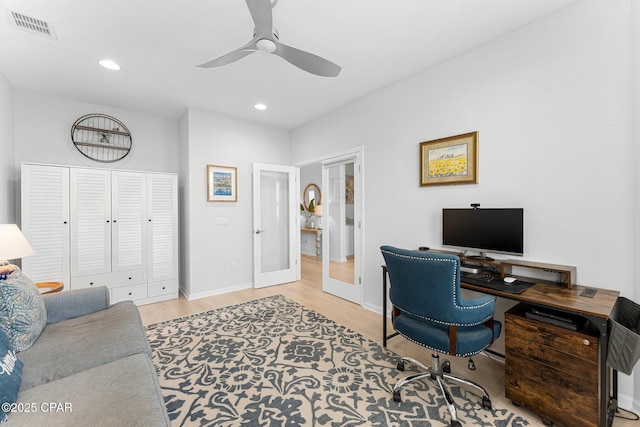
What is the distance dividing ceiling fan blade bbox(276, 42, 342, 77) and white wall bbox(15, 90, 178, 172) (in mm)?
3122

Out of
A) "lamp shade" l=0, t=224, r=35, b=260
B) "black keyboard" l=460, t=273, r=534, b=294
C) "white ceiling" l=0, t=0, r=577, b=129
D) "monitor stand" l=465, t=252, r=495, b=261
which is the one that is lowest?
"black keyboard" l=460, t=273, r=534, b=294

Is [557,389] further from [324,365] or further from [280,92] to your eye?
[280,92]

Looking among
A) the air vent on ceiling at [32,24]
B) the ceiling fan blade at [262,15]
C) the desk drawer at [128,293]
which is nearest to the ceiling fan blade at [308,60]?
the ceiling fan blade at [262,15]

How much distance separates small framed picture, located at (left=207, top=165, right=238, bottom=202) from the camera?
13.2ft

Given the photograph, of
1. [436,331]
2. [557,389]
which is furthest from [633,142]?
[436,331]

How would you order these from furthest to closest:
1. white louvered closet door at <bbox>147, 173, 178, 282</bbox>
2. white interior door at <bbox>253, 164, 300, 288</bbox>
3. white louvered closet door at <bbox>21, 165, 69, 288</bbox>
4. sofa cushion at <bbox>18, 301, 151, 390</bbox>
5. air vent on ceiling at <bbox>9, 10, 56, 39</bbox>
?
white interior door at <bbox>253, 164, 300, 288</bbox>
white louvered closet door at <bbox>147, 173, 178, 282</bbox>
white louvered closet door at <bbox>21, 165, 69, 288</bbox>
air vent on ceiling at <bbox>9, 10, 56, 39</bbox>
sofa cushion at <bbox>18, 301, 151, 390</bbox>

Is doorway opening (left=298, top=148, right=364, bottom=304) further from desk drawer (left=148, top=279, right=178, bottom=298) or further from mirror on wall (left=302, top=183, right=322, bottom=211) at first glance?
mirror on wall (left=302, top=183, right=322, bottom=211)

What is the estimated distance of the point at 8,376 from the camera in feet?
3.74

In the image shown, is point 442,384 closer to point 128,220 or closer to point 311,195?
point 128,220

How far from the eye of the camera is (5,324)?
1.47 metres

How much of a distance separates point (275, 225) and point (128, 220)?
2.10 meters

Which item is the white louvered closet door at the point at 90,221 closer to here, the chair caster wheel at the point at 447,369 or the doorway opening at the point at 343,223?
the doorway opening at the point at 343,223

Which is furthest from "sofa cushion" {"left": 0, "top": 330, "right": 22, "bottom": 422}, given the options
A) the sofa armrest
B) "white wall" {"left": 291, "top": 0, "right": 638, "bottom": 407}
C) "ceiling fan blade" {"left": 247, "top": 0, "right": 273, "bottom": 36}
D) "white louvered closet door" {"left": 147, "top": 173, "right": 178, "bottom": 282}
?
"white wall" {"left": 291, "top": 0, "right": 638, "bottom": 407}

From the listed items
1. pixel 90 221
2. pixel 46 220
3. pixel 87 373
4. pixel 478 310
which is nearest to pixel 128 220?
pixel 90 221
